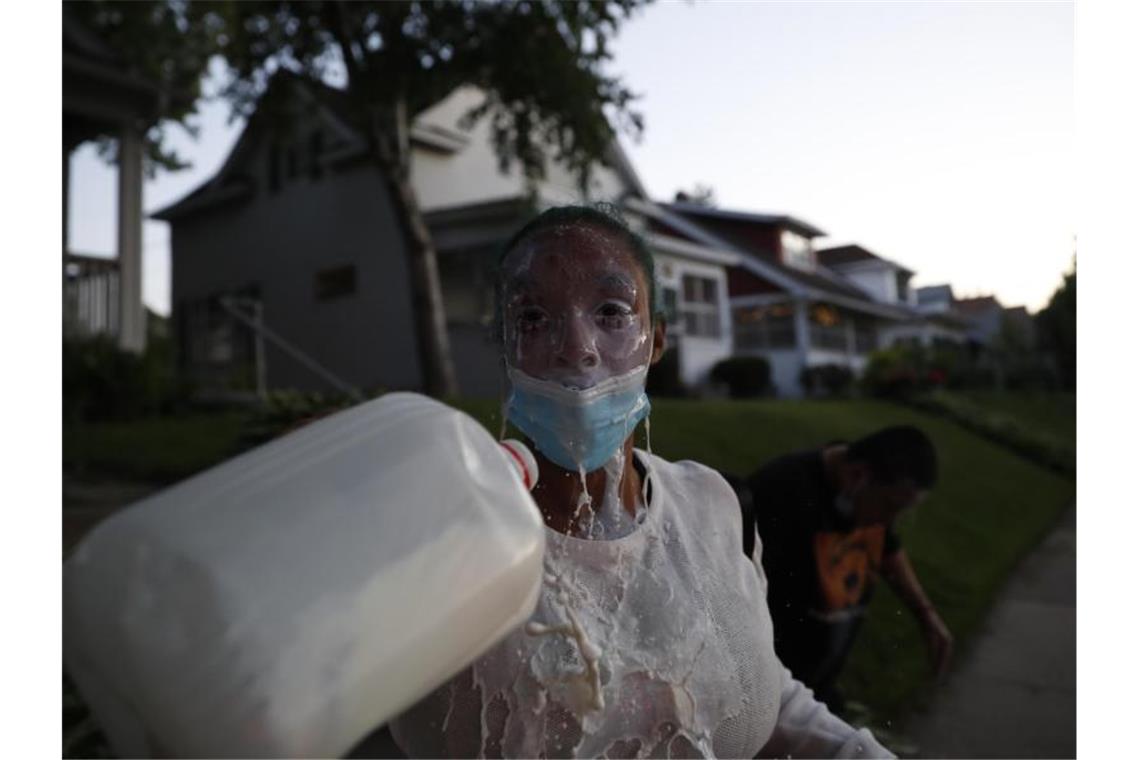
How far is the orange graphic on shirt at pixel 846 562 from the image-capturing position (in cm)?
159

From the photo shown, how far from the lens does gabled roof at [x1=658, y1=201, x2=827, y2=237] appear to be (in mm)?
1719

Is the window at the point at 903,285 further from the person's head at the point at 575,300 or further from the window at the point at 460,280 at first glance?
the window at the point at 460,280

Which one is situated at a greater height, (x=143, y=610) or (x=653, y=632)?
(x=143, y=610)

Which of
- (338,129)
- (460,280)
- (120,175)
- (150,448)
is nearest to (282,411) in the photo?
(460,280)

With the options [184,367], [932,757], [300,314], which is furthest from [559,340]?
[184,367]

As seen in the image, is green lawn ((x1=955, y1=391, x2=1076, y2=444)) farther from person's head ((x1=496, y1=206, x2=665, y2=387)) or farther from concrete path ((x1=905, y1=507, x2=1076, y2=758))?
person's head ((x1=496, y1=206, x2=665, y2=387))

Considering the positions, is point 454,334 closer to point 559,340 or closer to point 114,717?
point 559,340

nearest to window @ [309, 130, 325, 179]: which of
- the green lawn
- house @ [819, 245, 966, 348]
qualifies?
the green lawn

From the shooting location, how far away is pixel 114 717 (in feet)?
2.06

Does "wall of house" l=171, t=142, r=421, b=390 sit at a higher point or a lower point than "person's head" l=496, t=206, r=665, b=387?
higher

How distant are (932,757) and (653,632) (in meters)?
1.73

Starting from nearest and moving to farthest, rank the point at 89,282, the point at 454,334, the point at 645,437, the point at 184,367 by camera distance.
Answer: the point at 645,437 → the point at 454,334 → the point at 89,282 → the point at 184,367

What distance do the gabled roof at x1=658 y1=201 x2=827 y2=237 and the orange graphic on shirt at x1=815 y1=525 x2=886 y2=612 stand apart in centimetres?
62

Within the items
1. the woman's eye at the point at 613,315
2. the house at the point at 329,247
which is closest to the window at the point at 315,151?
the house at the point at 329,247
